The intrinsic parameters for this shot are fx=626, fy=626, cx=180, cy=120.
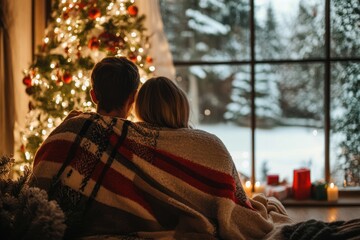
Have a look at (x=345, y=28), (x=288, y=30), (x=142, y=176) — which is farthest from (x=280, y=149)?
(x=142, y=176)

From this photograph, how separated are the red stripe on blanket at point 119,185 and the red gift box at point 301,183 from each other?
73.4 inches

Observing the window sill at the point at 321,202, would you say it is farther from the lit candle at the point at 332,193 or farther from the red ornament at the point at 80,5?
the red ornament at the point at 80,5

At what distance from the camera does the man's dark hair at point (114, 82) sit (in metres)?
2.36

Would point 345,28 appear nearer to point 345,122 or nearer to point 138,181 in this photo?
point 345,122

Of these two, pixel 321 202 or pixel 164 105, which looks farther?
pixel 321 202

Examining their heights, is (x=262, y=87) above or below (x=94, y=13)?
below

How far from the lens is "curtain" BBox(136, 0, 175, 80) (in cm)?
396

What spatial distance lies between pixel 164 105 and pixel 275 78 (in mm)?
1922

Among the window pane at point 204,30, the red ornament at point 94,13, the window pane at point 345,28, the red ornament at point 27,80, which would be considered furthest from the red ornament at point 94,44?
the window pane at point 345,28

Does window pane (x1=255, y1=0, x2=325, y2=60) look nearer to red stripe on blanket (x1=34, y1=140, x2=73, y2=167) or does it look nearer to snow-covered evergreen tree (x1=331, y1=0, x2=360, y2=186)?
snow-covered evergreen tree (x1=331, y1=0, x2=360, y2=186)

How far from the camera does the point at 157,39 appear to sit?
3.98 metres

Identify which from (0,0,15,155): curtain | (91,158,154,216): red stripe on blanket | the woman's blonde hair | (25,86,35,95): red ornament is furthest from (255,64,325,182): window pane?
(91,158,154,216): red stripe on blanket

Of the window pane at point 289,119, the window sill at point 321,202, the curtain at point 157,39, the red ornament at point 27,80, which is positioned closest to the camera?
the red ornament at point 27,80

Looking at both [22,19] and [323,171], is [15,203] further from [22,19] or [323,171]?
[323,171]
